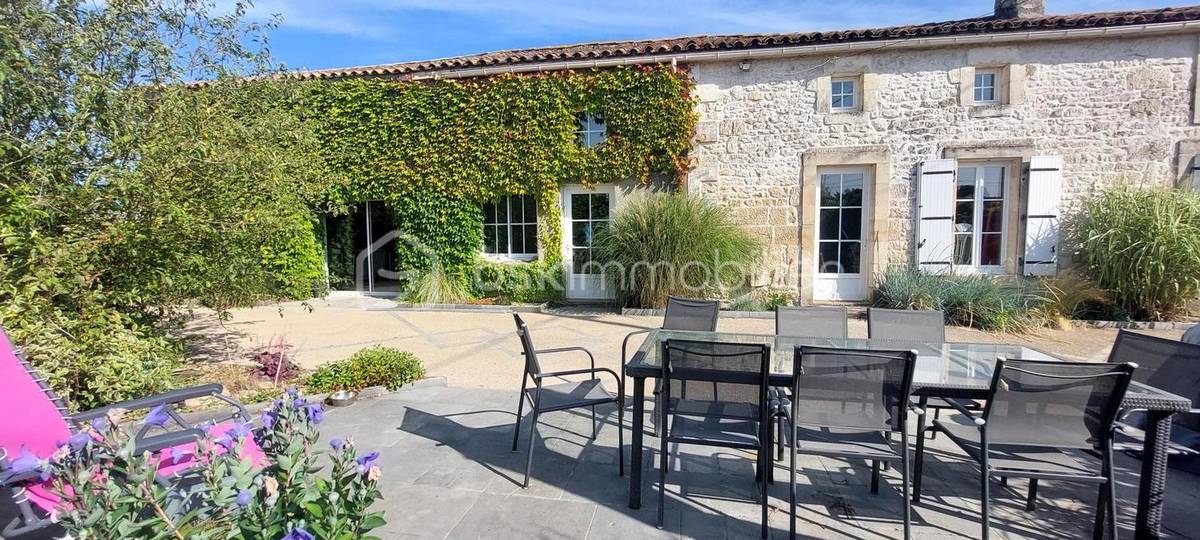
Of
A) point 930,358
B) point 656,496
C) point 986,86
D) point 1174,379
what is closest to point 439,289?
point 656,496

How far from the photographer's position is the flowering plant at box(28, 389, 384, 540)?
107 cm

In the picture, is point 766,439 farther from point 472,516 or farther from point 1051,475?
point 472,516

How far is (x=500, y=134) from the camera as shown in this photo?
29.1ft

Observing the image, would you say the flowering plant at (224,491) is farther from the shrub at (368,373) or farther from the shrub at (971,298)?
the shrub at (971,298)

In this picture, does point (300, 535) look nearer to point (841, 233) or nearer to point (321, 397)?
point (321, 397)

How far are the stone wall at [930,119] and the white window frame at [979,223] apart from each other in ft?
0.95

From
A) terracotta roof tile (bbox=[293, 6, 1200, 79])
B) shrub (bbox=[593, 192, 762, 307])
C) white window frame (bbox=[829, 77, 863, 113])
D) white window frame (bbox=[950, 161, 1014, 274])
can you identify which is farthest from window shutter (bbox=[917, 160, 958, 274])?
shrub (bbox=[593, 192, 762, 307])

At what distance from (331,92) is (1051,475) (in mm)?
10349

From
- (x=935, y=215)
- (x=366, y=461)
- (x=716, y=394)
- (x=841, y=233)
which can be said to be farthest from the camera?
(x=841, y=233)

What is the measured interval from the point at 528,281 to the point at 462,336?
2.53 meters

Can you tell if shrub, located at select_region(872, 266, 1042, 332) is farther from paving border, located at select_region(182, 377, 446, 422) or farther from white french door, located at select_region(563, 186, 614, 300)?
paving border, located at select_region(182, 377, 446, 422)

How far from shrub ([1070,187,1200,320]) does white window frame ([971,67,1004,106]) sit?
2.00 m

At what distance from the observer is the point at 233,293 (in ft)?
13.5

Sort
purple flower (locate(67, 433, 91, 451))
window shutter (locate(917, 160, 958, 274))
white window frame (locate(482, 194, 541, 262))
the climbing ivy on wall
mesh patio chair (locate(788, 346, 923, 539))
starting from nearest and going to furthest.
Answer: purple flower (locate(67, 433, 91, 451)) → mesh patio chair (locate(788, 346, 923, 539)) → window shutter (locate(917, 160, 958, 274)) → the climbing ivy on wall → white window frame (locate(482, 194, 541, 262))
